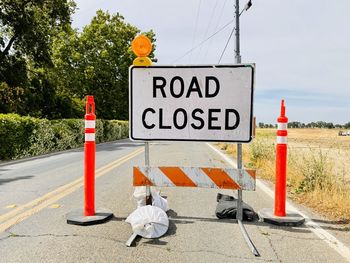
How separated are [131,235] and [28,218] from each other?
1.77m

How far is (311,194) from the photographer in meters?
7.05

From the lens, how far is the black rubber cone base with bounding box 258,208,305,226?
5.18 meters

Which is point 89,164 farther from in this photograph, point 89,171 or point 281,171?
point 281,171

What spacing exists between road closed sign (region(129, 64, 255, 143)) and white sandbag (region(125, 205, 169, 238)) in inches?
42.9

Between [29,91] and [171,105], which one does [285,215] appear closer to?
[171,105]

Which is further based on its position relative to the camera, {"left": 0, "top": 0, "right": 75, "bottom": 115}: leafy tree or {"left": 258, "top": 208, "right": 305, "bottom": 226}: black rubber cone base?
{"left": 0, "top": 0, "right": 75, "bottom": 115}: leafy tree

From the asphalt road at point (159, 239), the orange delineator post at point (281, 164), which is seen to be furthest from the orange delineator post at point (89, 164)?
the orange delineator post at point (281, 164)

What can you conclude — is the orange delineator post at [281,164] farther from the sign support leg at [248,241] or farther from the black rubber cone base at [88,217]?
the black rubber cone base at [88,217]

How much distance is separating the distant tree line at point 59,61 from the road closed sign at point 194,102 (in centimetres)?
2206

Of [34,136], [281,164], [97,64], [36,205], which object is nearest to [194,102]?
[281,164]

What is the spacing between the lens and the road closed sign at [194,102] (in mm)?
5207

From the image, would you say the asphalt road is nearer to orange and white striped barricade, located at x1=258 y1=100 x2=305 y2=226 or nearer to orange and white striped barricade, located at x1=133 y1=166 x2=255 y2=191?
orange and white striped barricade, located at x1=258 y1=100 x2=305 y2=226

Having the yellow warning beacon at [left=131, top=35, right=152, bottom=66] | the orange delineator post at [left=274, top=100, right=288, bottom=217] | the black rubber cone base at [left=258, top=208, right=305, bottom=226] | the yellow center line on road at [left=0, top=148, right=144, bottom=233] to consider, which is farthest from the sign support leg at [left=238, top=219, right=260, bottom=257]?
the yellow center line on road at [left=0, top=148, right=144, bottom=233]

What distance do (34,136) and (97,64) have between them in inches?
1174
